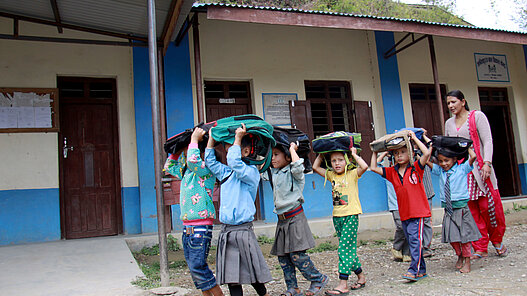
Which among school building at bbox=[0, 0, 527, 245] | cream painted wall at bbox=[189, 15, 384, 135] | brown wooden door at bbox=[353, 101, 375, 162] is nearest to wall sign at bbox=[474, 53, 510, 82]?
school building at bbox=[0, 0, 527, 245]

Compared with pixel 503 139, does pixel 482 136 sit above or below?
below

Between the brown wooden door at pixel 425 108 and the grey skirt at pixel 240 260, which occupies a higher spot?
the brown wooden door at pixel 425 108

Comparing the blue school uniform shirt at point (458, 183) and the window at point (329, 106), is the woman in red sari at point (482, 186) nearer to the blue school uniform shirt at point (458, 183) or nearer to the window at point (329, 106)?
the blue school uniform shirt at point (458, 183)

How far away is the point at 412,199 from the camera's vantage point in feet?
12.7

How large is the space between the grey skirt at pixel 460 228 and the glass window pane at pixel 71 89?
17.6 feet

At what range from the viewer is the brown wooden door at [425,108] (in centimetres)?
857

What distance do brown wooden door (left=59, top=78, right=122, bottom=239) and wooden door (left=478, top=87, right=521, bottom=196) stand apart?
751cm

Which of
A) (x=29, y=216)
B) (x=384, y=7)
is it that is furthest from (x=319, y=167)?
(x=384, y=7)

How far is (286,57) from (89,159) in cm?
374

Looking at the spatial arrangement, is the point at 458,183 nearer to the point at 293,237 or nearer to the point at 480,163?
A: the point at 480,163

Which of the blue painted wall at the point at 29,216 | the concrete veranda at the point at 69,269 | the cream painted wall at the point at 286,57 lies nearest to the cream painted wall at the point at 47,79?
the blue painted wall at the point at 29,216

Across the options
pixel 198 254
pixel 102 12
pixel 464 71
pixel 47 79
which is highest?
pixel 102 12

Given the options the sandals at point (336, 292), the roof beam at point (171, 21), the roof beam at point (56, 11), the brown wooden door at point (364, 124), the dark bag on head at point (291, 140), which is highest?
the roof beam at point (56, 11)

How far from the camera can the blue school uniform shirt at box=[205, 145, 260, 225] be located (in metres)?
3.09
